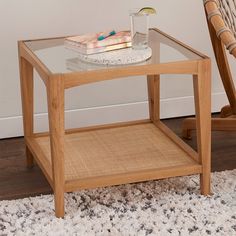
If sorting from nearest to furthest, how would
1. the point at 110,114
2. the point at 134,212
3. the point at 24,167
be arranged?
the point at 134,212 → the point at 24,167 → the point at 110,114

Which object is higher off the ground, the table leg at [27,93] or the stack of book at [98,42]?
the stack of book at [98,42]

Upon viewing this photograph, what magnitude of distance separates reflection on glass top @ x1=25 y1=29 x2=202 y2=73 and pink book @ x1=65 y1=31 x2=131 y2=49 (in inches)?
1.6

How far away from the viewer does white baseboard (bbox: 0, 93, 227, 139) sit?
2.71m

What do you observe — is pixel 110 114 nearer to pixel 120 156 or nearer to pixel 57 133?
pixel 120 156

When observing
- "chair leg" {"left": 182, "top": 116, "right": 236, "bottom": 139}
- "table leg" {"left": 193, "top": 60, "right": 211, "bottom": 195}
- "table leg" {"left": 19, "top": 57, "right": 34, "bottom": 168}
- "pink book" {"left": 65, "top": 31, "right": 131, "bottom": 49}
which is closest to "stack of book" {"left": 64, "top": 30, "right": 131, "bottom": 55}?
"pink book" {"left": 65, "top": 31, "right": 131, "bottom": 49}

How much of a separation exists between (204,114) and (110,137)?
0.47 metres

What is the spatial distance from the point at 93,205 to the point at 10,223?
0.29 m

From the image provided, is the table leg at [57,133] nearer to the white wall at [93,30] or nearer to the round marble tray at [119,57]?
the round marble tray at [119,57]

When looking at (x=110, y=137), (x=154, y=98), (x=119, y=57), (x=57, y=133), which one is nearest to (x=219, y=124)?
(x=154, y=98)

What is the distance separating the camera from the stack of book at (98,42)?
2.04 metres

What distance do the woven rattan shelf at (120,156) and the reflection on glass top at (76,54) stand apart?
368 mm

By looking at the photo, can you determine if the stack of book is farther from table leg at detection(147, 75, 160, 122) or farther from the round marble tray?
table leg at detection(147, 75, 160, 122)

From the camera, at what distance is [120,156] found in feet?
7.18

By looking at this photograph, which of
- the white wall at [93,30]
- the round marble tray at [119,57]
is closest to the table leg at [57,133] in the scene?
the round marble tray at [119,57]
